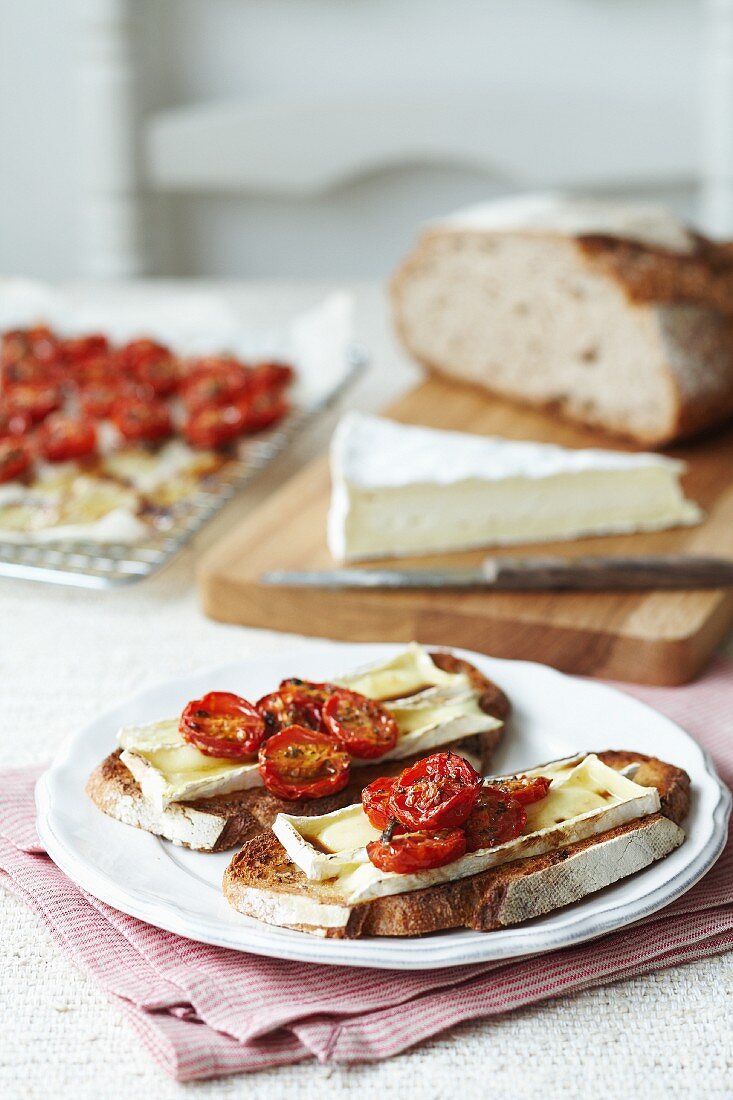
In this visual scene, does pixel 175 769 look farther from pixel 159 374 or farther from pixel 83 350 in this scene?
pixel 83 350

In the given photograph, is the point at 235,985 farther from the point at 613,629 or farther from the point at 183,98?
the point at 183,98

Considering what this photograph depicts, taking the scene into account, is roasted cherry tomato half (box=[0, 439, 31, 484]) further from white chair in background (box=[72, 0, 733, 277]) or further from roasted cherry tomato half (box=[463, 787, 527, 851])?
white chair in background (box=[72, 0, 733, 277])

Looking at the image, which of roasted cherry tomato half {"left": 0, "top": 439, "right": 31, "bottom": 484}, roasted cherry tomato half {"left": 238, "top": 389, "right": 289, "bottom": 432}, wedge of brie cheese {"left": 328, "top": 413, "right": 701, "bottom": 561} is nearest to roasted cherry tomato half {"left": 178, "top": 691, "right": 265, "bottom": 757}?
wedge of brie cheese {"left": 328, "top": 413, "right": 701, "bottom": 561}

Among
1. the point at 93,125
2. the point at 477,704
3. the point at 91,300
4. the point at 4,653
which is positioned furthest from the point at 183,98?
the point at 477,704

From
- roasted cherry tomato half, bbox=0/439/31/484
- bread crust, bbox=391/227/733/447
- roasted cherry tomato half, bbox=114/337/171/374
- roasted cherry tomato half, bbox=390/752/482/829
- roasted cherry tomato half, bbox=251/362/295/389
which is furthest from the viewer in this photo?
roasted cherry tomato half, bbox=114/337/171/374

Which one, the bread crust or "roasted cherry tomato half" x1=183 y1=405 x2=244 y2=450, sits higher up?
the bread crust

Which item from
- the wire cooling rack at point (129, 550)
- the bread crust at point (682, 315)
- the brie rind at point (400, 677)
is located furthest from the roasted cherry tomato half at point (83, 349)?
the brie rind at point (400, 677)

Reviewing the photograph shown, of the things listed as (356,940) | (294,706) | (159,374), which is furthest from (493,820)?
(159,374)
